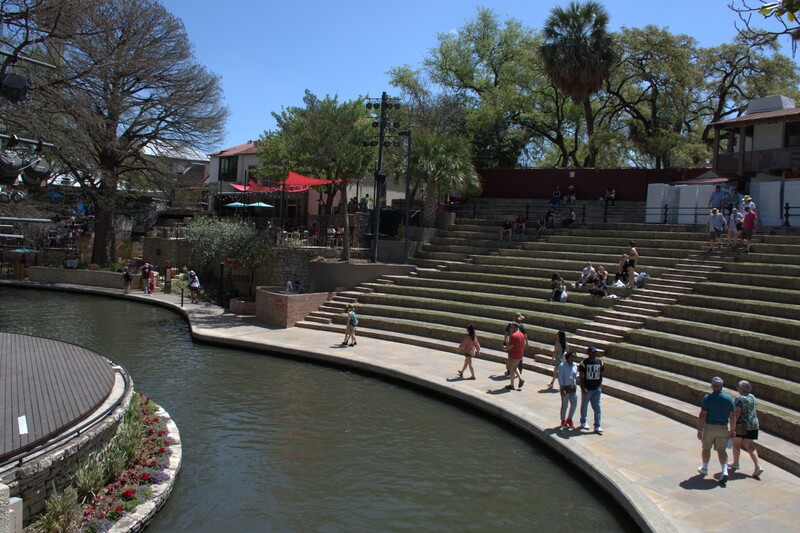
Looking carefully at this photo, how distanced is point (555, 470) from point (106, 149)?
32.1 m

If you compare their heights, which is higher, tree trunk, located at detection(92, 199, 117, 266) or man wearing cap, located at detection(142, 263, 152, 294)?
tree trunk, located at detection(92, 199, 117, 266)

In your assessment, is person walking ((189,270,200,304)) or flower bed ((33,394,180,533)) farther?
person walking ((189,270,200,304))

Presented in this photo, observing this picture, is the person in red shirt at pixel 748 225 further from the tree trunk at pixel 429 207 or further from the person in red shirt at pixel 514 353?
the tree trunk at pixel 429 207

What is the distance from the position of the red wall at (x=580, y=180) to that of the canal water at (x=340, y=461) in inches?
788

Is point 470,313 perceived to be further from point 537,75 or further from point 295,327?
point 537,75

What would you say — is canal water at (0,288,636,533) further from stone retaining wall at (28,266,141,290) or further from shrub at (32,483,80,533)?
stone retaining wall at (28,266,141,290)

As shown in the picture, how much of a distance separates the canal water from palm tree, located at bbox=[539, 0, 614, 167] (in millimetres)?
23303

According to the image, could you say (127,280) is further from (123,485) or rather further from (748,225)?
(748,225)

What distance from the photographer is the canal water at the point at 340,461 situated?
9.35 metres

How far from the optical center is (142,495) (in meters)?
9.25

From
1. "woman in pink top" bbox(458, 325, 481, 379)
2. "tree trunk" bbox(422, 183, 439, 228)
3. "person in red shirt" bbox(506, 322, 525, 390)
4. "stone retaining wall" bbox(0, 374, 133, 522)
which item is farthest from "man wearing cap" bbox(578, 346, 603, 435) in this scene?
"tree trunk" bbox(422, 183, 439, 228)

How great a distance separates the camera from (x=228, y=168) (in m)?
57.4

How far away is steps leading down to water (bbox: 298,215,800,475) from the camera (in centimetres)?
1391

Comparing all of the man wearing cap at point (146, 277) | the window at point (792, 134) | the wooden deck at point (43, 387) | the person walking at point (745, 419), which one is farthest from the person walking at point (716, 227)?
the man wearing cap at point (146, 277)
